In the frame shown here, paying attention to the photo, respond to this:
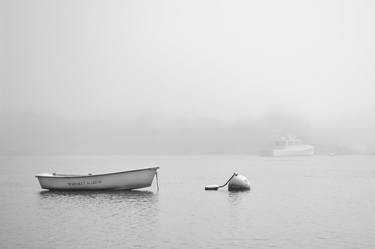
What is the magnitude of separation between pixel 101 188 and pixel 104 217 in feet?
56.9

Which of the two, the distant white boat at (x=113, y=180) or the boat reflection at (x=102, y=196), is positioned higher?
the distant white boat at (x=113, y=180)

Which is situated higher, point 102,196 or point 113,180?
point 113,180

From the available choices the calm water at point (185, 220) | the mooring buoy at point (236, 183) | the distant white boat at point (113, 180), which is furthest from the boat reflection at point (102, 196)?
the mooring buoy at point (236, 183)

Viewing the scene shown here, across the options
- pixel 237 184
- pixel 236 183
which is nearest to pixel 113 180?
pixel 236 183

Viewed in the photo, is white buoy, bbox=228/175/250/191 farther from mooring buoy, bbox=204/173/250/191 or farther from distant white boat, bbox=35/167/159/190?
distant white boat, bbox=35/167/159/190

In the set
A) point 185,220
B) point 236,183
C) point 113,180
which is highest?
point 113,180

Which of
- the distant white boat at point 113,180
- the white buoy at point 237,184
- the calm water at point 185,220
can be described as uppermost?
the distant white boat at point 113,180

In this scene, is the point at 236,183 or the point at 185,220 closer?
the point at 185,220

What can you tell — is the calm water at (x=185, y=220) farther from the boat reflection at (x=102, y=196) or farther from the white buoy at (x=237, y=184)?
the white buoy at (x=237, y=184)

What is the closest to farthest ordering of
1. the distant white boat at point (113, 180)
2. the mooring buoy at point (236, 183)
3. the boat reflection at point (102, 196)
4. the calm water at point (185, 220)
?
1. the calm water at point (185, 220)
2. the boat reflection at point (102, 196)
3. the distant white boat at point (113, 180)
4. the mooring buoy at point (236, 183)

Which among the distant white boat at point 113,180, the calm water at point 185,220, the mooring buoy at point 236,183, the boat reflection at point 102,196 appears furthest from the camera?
the mooring buoy at point 236,183

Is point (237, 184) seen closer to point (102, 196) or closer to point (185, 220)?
point (102, 196)

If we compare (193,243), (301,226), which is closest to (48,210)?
(193,243)

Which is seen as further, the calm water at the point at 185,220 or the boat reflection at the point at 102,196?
the boat reflection at the point at 102,196
